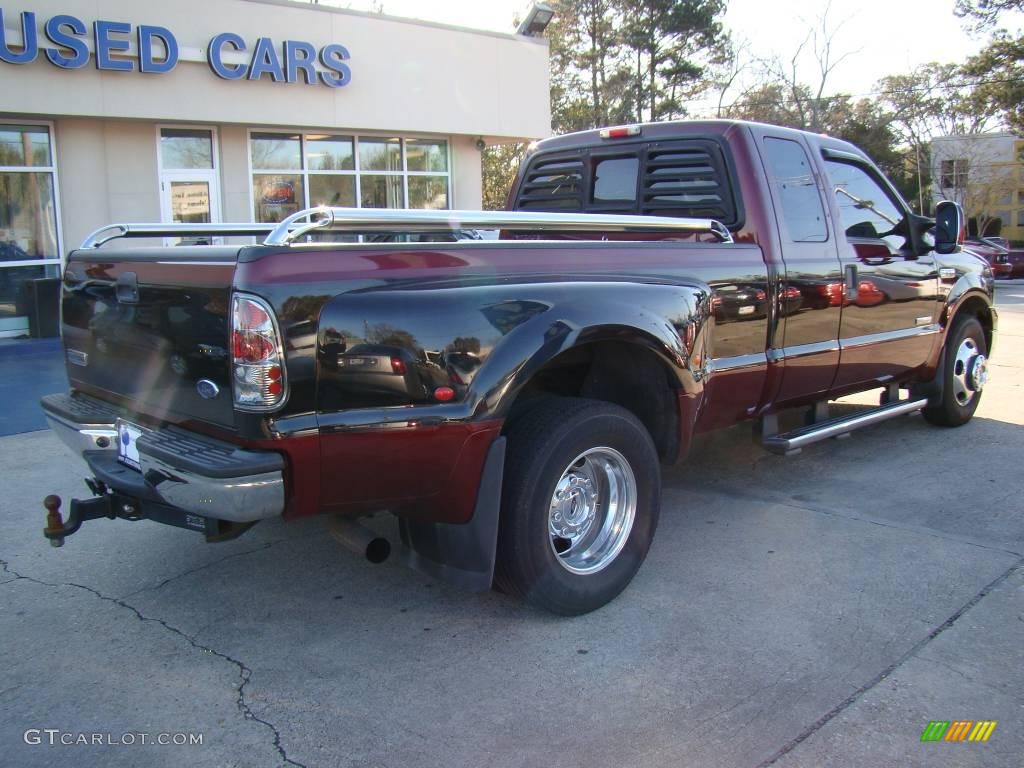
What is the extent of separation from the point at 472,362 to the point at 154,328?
4.05 feet

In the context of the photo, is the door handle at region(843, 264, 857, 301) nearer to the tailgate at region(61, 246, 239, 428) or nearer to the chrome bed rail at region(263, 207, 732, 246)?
the chrome bed rail at region(263, 207, 732, 246)

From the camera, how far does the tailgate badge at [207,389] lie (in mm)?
3127

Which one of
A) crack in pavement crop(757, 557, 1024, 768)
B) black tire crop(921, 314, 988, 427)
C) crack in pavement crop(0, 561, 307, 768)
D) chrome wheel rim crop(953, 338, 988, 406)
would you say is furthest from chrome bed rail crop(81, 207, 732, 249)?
chrome wheel rim crop(953, 338, 988, 406)

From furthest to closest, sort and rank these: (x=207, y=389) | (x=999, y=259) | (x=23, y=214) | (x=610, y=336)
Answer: (x=999, y=259), (x=23, y=214), (x=610, y=336), (x=207, y=389)

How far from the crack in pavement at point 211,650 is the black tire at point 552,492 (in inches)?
40.4

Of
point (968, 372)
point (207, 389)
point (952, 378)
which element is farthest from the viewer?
point (968, 372)

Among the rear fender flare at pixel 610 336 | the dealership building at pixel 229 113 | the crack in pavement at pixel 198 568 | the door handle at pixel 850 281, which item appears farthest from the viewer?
the dealership building at pixel 229 113

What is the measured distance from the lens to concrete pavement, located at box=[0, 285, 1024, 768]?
9.66ft

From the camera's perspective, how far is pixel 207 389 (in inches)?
125

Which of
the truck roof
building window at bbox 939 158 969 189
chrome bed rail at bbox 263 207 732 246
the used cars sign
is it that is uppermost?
building window at bbox 939 158 969 189

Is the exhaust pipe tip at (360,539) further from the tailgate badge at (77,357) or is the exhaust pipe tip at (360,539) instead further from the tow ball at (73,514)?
the tailgate badge at (77,357)

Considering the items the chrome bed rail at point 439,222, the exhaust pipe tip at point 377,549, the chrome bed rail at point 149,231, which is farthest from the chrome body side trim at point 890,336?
the chrome bed rail at point 149,231

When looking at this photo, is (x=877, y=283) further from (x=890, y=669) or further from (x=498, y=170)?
(x=498, y=170)

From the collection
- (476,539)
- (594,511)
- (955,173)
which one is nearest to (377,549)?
(476,539)
